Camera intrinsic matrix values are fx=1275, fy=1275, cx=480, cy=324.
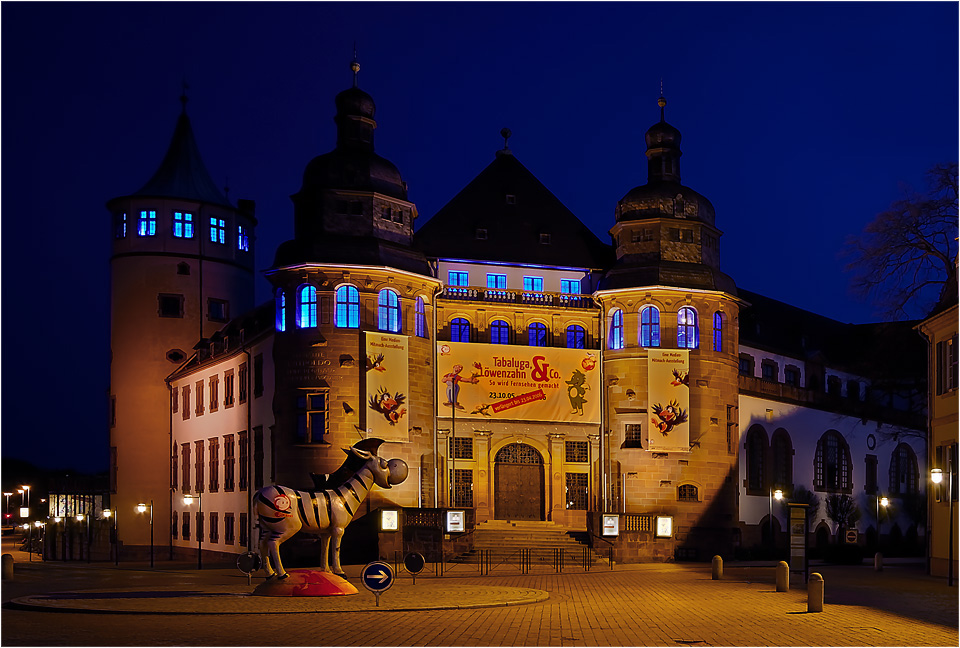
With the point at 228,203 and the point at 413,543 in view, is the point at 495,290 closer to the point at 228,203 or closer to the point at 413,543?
the point at 413,543

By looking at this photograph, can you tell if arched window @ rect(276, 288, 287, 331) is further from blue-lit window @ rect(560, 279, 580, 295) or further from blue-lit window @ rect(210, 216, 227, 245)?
blue-lit window @ rect(210, 216, 227, 245)

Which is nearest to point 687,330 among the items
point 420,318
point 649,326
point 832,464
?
point 649,326

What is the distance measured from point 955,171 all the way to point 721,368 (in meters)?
14.5

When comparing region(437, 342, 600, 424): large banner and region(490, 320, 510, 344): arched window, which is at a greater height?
region(490, 320, 510, 344): arched window

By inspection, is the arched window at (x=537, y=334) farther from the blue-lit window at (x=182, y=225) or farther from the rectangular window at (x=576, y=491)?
the blue-lit window at (x=182, y=225)

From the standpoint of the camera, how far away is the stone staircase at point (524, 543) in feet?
160

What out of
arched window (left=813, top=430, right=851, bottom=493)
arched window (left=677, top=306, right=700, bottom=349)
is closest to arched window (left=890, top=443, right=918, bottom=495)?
arched window (left=813, top=430, right=851, bottom=493)

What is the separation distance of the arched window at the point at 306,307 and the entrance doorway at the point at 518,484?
1045 centimetres

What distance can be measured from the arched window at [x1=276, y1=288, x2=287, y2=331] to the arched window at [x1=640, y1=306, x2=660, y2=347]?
15217 millimetres

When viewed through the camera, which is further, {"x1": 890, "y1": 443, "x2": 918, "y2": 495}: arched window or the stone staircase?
{"x1": 890, "y1": 443, "x2": 918, "y2": 495}: arched window

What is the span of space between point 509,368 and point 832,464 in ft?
77.0

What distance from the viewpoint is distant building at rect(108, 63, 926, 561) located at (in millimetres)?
50656

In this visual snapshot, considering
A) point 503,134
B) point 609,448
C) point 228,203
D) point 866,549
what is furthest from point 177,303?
point 866,549

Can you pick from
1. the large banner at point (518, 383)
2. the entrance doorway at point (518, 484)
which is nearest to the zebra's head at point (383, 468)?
the large banner at point (518, 383)
